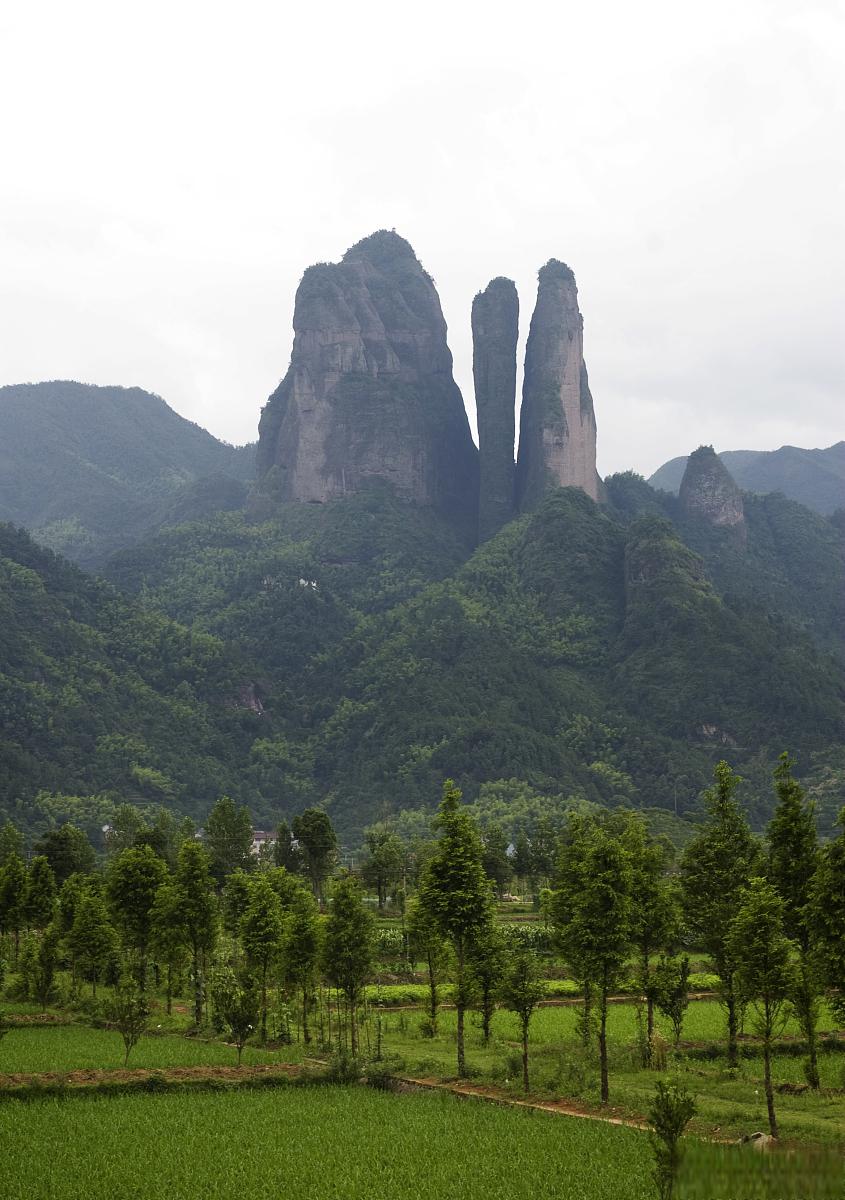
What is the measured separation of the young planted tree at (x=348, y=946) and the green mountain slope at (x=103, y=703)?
94.9 meters

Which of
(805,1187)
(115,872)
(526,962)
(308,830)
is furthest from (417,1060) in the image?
(308,830)

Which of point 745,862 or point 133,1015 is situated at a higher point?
point 745,862

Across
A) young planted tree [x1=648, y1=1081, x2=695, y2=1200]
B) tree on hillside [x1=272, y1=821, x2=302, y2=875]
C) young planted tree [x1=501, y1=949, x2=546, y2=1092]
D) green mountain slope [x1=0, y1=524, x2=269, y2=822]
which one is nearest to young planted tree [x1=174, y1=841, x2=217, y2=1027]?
young planted tree [x1=501, y1=949, x2=546, y2=1092]

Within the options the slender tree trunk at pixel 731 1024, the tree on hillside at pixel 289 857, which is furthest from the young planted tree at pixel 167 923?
the tree on hillside at pixel 289 857

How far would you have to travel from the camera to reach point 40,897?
61375mm

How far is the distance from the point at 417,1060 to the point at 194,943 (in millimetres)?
15160

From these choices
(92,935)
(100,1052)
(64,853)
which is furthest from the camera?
(64,853)

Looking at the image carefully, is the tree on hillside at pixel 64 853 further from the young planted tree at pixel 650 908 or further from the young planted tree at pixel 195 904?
the young planted tree at pixel 650 908

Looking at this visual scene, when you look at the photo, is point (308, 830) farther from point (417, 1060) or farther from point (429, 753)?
point (429, 753)

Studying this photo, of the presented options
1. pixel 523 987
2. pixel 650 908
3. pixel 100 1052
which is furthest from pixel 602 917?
pixel 100 1052

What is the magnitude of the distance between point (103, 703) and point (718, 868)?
141 meters

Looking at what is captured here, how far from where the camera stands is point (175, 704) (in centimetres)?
18362

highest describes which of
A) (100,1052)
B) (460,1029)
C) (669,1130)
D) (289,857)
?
(289,857)

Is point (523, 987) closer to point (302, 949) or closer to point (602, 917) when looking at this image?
point (602, 917)
